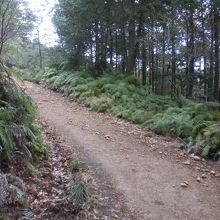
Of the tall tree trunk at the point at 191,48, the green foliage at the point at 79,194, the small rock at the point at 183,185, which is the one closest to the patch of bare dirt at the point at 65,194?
the green foliage at the point at 79,194

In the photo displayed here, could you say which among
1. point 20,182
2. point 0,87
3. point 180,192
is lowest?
point 180,192

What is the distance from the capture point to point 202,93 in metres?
23.3

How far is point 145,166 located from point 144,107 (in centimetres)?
568

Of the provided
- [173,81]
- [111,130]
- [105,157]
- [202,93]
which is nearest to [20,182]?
[105,157]

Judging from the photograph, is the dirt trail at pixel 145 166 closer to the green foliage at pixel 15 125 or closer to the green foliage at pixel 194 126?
the green foliage at pixel 194 126

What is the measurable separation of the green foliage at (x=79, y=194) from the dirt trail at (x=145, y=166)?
0.87m

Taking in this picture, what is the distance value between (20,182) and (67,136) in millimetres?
4474

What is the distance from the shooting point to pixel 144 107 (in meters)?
13.5

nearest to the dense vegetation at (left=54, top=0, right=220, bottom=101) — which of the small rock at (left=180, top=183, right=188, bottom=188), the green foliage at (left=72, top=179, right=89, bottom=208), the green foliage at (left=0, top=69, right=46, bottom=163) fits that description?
the green foliage at (left=0, top=69, right=46, bottom=163)

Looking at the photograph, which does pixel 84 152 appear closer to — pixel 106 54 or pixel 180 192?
pixel 180 192

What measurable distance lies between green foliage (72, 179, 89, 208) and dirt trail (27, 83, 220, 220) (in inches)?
34.4

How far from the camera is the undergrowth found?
9414mm

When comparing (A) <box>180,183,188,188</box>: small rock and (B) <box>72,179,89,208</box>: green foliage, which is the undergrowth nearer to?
(A) <box>180,183,188,188</box>: small rock

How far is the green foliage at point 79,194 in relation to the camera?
5.58m
